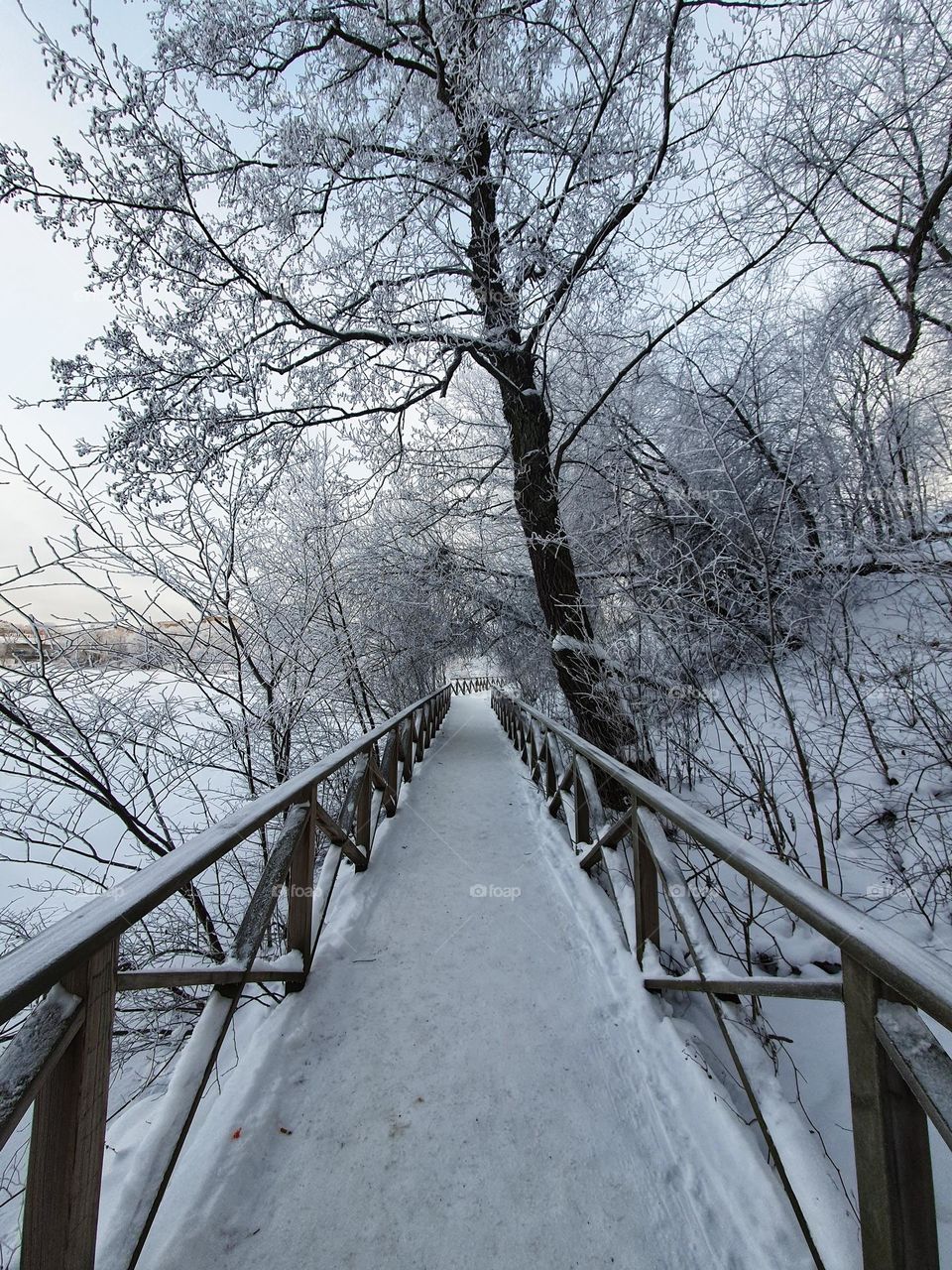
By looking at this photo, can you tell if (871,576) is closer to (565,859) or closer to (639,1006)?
(565,859)

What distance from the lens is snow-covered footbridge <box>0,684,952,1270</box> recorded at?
98cm

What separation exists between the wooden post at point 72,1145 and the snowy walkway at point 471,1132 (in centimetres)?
39

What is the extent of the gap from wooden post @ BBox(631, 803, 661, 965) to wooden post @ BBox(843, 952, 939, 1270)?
1.38 m

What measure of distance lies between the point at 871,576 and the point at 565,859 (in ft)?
13.8

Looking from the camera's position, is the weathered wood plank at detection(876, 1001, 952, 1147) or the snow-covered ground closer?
the weathered wood plank at detection(876, 1001, 952, 1147)

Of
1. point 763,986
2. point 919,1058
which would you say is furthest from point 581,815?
point 919,1058

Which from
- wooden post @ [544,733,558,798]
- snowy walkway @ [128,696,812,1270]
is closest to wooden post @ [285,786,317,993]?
snowy walkway @ [128,696,812,1270]

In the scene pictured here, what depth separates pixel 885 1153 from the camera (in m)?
0.98

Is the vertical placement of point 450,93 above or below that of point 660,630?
above

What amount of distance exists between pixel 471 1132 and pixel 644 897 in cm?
120

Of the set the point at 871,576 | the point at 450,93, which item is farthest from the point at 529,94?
the point at 871,576

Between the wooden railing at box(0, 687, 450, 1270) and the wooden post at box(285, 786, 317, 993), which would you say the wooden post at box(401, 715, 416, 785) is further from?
the wooden railing at box(0, 687, 450, 1270)

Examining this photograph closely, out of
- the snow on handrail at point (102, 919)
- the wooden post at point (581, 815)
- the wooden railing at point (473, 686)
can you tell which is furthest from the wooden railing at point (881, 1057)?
the wooden railing at point (473, 686)

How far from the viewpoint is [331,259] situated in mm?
4625
